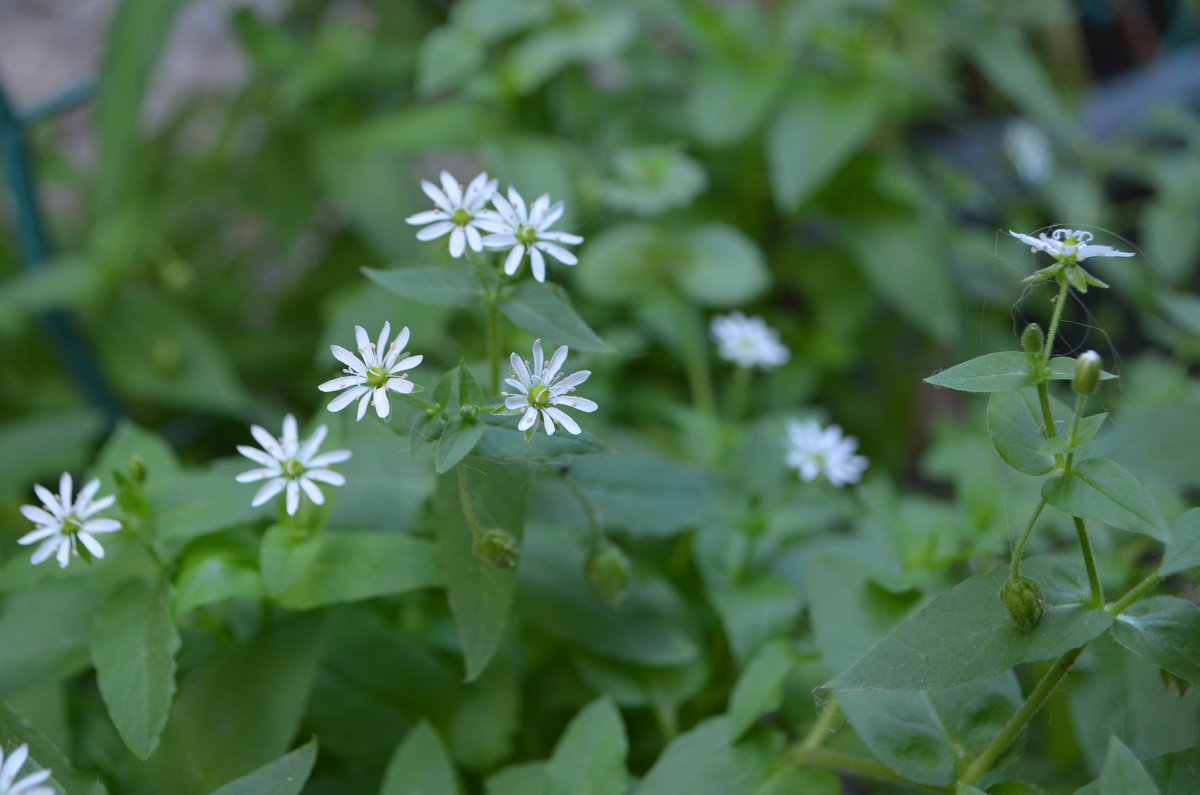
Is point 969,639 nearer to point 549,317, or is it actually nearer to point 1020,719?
point 1020,719

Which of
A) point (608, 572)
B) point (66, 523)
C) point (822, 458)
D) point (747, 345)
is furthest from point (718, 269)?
point (66, 523)

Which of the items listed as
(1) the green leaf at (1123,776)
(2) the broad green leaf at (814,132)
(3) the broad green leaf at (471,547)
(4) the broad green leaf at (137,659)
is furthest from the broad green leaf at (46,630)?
(2) the broad green leaf at (814,132)

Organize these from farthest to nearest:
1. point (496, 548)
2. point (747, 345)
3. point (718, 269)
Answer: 1. point (718, 269)
2. point (747, 345)
3. point (496, 548)

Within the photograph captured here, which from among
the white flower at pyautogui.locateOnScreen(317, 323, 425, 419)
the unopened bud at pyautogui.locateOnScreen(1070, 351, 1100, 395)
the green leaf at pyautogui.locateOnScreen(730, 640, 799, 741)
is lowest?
the green leaf at pyautogui.locateOnScreen(730, 640, 799, 741)

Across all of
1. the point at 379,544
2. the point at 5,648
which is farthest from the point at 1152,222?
the point at 5,648

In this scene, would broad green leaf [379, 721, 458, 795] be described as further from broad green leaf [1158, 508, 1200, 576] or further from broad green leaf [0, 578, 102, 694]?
broad green leaf [1158, 508, 1200, 576]

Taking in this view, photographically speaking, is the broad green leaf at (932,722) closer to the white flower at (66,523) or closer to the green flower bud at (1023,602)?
the green flower bud at (1023,602)

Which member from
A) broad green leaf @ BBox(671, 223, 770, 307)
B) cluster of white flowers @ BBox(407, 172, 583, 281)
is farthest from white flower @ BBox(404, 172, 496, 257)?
broad green leaf @ BBox(671, 223, 770, 307)
